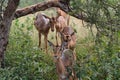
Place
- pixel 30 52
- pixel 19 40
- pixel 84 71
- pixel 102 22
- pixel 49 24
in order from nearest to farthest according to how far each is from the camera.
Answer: pixel 84 71, pixel 102 22, pixel 30 52, pixel 19 40, pixel 49 24

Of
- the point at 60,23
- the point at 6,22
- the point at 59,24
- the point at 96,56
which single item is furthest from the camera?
the point at 60,23

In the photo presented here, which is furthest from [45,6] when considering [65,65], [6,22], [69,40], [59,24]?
[65,65]

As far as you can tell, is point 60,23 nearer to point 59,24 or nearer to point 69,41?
point 59,24

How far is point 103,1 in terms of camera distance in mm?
6746

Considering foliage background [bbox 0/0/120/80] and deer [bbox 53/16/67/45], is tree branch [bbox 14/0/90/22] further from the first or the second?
deer [bbox 53/16/67/45]

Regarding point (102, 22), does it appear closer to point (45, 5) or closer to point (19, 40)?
point (45, 5)

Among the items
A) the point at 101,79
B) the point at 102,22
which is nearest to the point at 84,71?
the point at 101,79

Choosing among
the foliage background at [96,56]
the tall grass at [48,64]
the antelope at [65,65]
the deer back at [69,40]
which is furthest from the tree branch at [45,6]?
the antelope at [65,65]

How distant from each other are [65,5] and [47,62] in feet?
3.91

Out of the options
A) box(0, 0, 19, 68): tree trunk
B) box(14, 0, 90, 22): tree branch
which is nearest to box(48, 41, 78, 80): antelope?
box(0, 0, 19, 68): tree trunk

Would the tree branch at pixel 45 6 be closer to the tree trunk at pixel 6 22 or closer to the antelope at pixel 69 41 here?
the antelope at pixel 69 41

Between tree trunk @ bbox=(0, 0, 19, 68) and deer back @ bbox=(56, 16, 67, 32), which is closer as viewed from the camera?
tree trunk @ bbox=(0, 0, 19, 68)

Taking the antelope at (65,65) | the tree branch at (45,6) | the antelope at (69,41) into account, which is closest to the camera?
the antelope at (65,65)

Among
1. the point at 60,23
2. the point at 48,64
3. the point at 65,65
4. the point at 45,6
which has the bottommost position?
the point at 48,64
